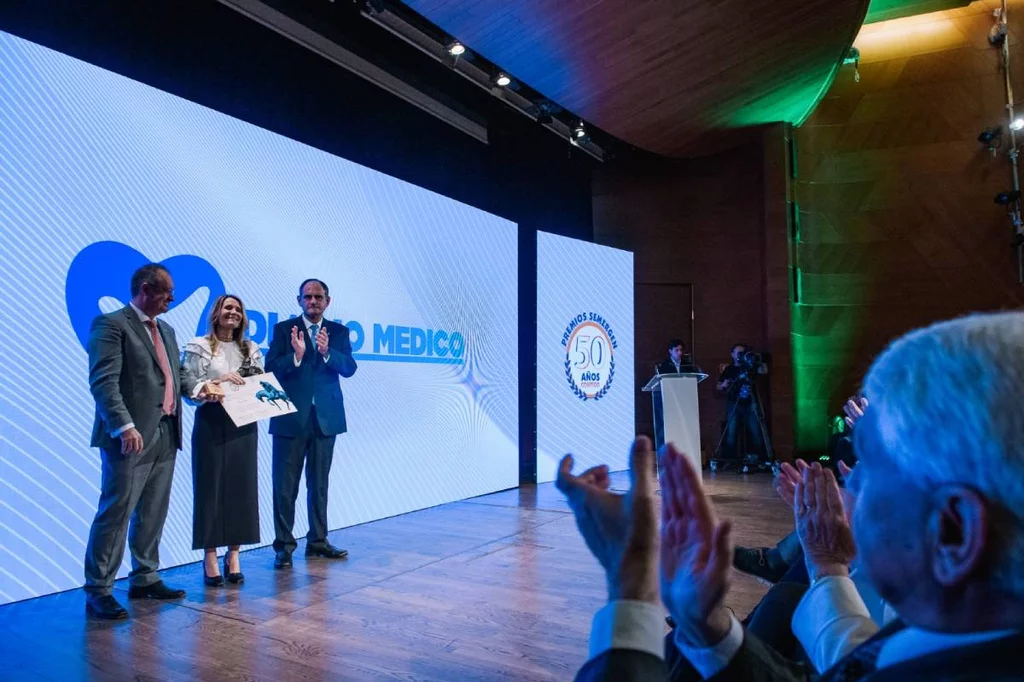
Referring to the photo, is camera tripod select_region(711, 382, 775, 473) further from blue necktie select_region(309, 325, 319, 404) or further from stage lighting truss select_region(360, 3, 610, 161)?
blue necktie select_region(309, 325, 319, 404)

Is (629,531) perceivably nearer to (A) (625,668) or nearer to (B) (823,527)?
(A) (625,668)

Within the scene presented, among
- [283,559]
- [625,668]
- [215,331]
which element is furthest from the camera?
[283,559]

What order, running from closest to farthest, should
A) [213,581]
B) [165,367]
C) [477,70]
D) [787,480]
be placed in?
[787,480], [165,367], [213,581], [477,70]

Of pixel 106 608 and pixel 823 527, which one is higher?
pixel 823 527

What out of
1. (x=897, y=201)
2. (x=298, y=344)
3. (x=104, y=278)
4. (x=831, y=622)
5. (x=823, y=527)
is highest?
(x=897, y=201)

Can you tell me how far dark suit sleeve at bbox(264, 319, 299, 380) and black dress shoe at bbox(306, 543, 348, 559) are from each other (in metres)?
0.97

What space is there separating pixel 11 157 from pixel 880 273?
27.4 ft

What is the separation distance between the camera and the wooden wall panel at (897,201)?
24.4 feet

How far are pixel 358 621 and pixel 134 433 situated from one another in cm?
119

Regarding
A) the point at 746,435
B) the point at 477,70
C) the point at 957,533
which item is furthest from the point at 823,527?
the point at 746,435

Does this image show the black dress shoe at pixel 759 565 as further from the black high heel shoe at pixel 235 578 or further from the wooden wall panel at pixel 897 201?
the wooden wall panel at pixel 897 201

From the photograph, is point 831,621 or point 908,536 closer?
point 908,536

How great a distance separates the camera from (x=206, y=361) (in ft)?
10.1

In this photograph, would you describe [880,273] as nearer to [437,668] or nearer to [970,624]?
[437,668]
